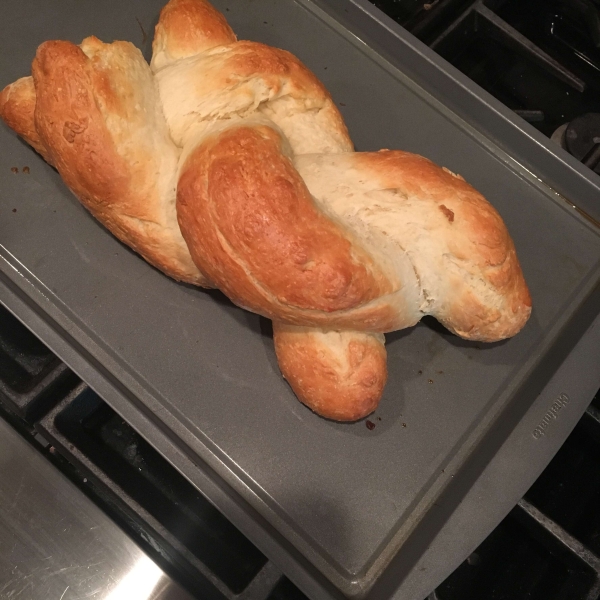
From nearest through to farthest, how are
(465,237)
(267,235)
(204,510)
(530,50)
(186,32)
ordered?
(267,235)
(465,237)
(186,32)
(204,510)
(530,50)

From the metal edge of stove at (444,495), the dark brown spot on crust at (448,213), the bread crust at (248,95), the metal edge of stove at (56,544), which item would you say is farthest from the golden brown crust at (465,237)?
the metal edge of stove at (56,544)

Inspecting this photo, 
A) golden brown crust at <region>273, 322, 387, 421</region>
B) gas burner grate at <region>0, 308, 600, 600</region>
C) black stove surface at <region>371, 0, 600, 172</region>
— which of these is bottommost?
gas burner grate at <region>0, 308, 600, 600</region>

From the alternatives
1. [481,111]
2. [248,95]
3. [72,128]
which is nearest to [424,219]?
[248,95]

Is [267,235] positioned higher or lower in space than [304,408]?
higher

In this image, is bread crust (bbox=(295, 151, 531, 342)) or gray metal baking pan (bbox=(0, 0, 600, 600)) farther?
gray metal baking pan (bbox=(0, 0, 600, 600))

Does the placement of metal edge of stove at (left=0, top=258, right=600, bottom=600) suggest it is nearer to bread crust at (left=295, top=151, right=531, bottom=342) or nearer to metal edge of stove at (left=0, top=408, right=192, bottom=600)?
metal edge of stove at (left=0, top=408, right=192, bottom=600)

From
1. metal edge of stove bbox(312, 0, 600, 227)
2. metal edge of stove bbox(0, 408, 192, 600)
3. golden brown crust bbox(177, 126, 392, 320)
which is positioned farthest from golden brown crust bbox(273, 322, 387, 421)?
metal edge of stove bbox(312, 0, 600, 227)

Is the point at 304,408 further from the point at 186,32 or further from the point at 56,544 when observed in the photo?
the point at 186,32

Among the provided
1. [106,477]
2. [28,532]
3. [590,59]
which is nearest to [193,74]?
[106,477]
